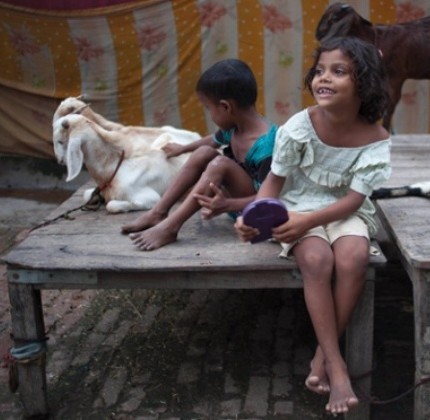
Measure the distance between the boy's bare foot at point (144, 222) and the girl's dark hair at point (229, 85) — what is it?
1.95 ft

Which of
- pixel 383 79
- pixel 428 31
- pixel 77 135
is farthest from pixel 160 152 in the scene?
pixel 428 31

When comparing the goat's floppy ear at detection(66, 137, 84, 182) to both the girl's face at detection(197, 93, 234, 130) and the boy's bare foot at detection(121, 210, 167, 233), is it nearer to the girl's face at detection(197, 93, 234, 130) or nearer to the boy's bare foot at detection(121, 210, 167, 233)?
the boy's bare foot at detection(121, 210, 167, 233)

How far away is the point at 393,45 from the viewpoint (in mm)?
4520

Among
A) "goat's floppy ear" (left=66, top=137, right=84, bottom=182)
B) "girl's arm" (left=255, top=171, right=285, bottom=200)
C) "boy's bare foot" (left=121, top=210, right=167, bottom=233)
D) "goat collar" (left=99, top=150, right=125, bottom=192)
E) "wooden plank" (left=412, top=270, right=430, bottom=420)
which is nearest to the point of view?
"wooden plank" (left=412, top=270, right=430, bottom=420)

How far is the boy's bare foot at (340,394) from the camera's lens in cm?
263

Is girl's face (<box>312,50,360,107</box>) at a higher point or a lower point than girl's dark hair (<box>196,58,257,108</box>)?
higher

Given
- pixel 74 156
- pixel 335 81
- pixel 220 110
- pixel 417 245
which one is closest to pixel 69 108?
pixel 74 156

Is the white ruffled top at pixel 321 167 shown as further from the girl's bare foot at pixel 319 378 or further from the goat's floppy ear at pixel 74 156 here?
the goat's floppy ear at pixel 74 156

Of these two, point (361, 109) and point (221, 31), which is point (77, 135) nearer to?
point (361, 109)

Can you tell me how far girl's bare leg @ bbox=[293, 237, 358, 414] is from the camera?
268cm

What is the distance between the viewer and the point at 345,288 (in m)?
2.73

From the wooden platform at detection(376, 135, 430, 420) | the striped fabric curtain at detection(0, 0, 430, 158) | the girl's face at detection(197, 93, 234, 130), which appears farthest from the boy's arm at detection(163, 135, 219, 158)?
the striped fabric curtain at detection(0, 0, 430, 158)

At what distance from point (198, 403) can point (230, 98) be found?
1.31 meters

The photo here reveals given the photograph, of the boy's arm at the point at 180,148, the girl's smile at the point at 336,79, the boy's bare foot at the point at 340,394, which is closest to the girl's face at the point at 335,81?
the girl's smile at the point at 336,79
